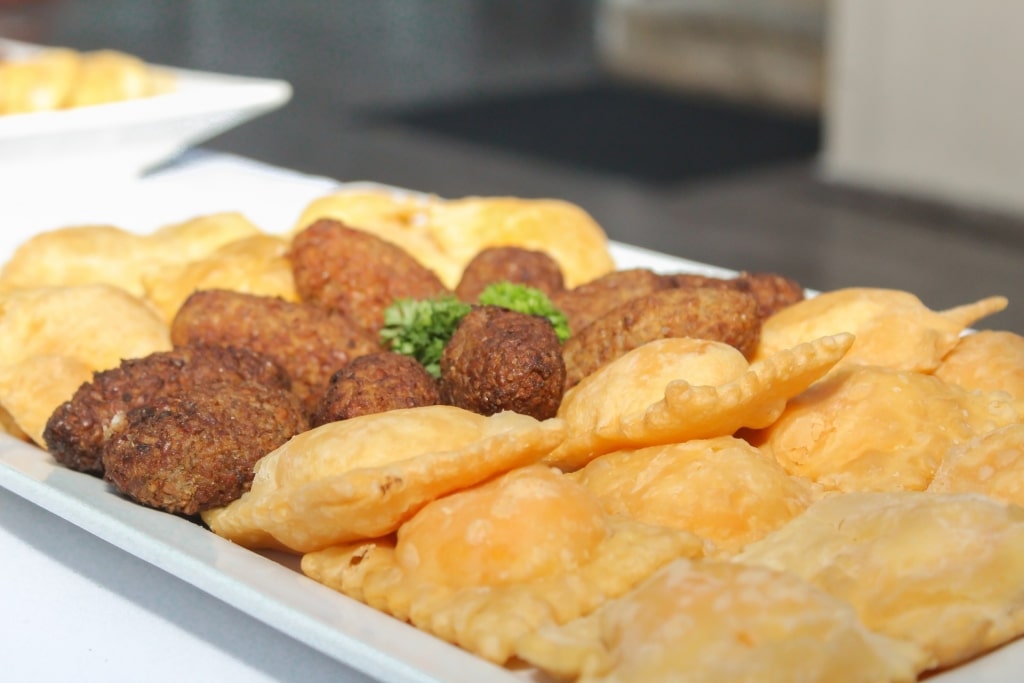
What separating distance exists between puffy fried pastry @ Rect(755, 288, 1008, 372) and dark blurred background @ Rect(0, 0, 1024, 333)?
11.1 feet

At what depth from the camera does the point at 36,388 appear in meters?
2.07

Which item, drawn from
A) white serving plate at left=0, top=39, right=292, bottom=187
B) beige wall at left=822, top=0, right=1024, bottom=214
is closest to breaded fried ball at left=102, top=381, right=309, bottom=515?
white serving plate at left=0, top=39, right=292, bottom=187

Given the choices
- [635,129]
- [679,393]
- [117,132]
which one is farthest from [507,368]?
[635,129]

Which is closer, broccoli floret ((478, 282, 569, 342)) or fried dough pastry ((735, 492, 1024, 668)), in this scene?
fried dough pastry ((735, 492, 1024, 668))

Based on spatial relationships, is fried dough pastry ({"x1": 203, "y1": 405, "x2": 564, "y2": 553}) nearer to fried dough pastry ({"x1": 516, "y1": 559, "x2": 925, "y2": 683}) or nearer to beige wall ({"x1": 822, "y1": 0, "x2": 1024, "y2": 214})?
fried dough pastry ({"x1": 516, "y1": 559, "x2": 925, "y2": 683})

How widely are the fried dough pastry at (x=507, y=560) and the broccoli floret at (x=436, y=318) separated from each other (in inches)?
23.5

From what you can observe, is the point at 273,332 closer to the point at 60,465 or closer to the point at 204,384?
the point at 204,384

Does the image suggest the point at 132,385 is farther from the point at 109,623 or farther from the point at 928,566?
the point at 928,566

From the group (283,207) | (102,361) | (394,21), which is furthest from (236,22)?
(102,361)

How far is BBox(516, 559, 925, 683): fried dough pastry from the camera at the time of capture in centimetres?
122

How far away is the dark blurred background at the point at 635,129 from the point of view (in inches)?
283

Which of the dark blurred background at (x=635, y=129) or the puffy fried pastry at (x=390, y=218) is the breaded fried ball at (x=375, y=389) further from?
the dark blurred background at (x=635, y=129)

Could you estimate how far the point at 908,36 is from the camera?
293 inches

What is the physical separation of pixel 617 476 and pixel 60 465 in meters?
0.84
